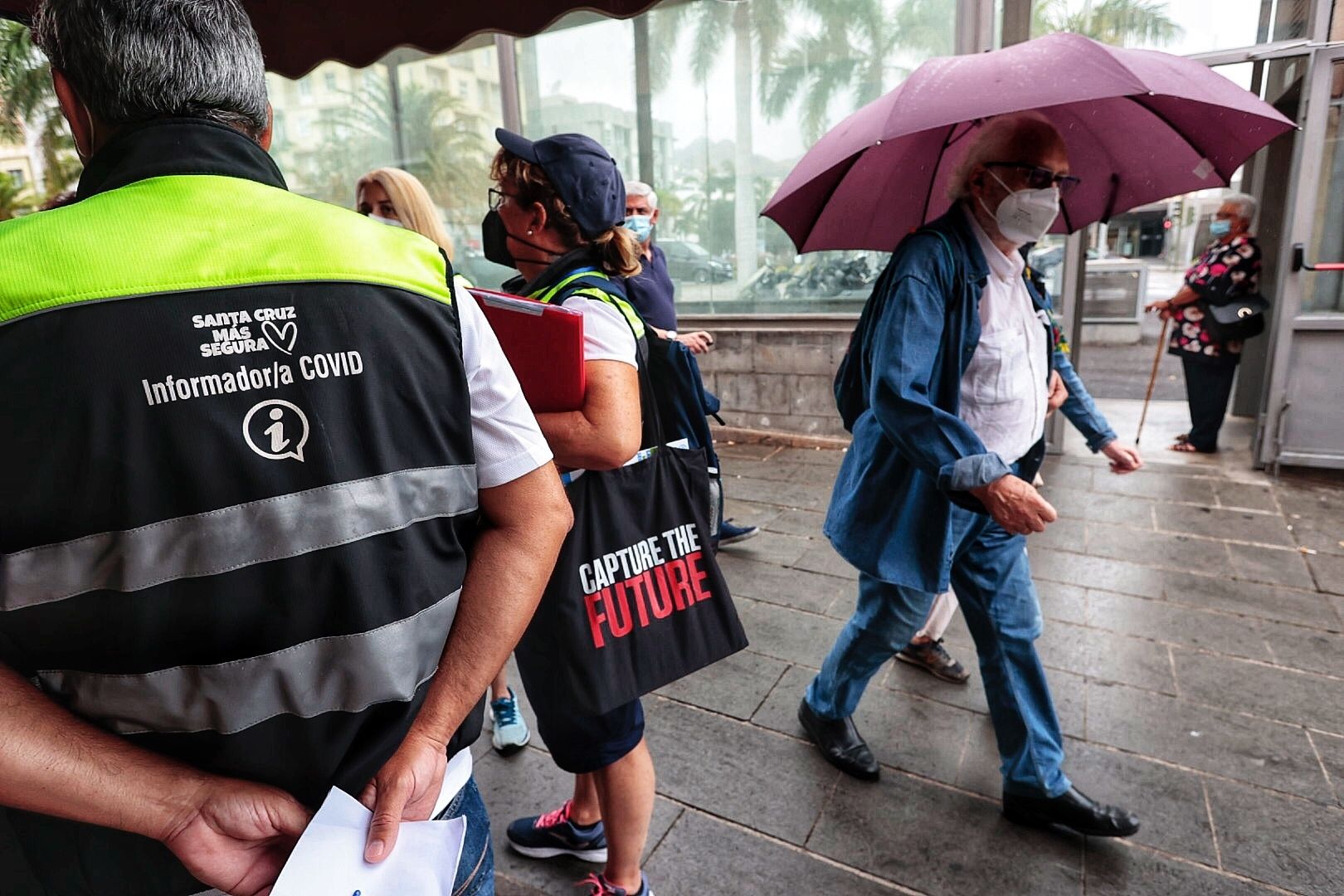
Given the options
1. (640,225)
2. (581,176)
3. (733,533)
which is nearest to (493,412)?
(581,176)

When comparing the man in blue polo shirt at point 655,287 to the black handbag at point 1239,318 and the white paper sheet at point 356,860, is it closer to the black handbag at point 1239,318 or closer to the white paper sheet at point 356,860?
the white paper sheet at point 356,860

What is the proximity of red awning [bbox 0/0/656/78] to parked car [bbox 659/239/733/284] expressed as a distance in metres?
4.74

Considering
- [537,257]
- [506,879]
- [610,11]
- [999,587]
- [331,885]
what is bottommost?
[506,879]

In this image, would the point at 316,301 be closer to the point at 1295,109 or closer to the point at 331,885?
the point at 331,885

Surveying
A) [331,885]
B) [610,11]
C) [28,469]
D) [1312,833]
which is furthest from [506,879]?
[610,11]

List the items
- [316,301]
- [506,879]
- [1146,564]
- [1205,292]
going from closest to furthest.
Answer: [316,301] → [506,879] → [1146,564] → [1205,292]

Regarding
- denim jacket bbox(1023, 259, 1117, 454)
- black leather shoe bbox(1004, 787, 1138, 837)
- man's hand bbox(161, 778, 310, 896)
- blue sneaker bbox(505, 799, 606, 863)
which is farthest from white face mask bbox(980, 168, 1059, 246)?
man's hand bbox(161, 778, 310, 896)

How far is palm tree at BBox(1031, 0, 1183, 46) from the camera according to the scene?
5.61 m

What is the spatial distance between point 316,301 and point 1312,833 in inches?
114

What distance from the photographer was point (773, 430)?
688 cm

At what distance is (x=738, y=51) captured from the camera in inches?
265

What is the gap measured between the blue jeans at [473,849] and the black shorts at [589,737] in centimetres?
45

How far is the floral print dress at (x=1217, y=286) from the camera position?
5.82m

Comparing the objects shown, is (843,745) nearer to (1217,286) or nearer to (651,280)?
(651,280)
